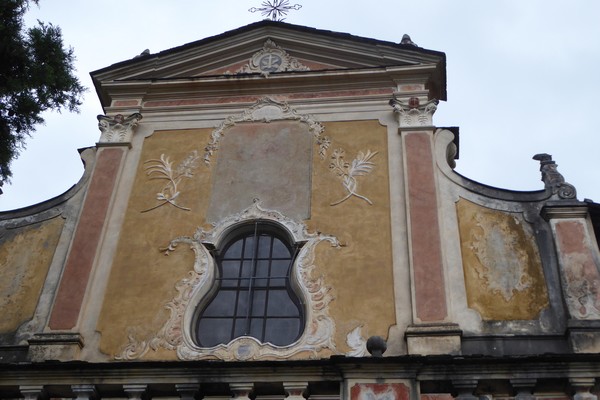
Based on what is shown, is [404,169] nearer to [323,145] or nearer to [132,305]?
[323,145]

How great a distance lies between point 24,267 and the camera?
10.9 meters

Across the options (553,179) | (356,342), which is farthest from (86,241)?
(553,179)

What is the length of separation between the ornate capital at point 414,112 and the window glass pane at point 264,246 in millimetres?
2732

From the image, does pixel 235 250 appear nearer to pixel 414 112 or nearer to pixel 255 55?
pixel 414 112

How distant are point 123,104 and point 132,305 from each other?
4.13 meters

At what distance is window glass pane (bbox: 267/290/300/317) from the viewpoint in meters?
10.2

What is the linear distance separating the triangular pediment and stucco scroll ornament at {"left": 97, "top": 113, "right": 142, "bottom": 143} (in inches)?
35.5

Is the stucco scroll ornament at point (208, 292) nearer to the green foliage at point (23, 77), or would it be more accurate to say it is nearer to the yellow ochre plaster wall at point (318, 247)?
the yellow ochre plaster wall at point (318, 247)

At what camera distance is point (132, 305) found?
1029cm

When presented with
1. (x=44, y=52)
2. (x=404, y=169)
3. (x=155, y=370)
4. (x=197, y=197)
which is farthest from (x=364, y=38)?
(x=155, y=370)

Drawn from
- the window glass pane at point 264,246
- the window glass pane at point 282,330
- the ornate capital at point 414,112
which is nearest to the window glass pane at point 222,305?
the window glass pane at point 282,330

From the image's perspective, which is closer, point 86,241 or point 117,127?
point 86,241

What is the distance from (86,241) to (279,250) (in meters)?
2.75

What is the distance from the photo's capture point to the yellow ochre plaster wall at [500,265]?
9.63 metres
